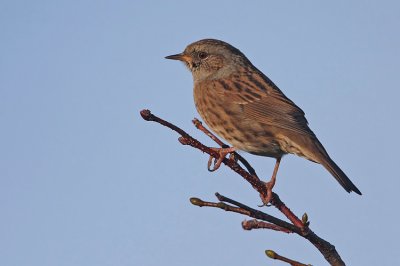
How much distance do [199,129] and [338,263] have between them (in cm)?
223

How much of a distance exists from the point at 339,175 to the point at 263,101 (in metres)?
2.30

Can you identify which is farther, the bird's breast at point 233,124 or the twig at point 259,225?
the bird's breast at point 233,124

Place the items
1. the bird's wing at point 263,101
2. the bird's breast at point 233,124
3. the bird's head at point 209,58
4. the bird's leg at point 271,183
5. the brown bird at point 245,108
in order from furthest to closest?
the bird's head at point 209,58
the bird's wing at point 263,101
the bird's breast at point 233,124
the brown bird at point 245,108
the bird's leg at point 271,183

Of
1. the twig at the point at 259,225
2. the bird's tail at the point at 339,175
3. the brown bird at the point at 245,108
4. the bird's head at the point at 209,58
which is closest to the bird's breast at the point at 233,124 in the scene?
the brown bird at the point at 245,108

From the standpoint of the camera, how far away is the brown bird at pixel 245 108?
24.2 ft

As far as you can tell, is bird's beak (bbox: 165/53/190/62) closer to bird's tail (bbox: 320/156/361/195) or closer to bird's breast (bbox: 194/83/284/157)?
bird's breast (bbox: 194/83/284/157)

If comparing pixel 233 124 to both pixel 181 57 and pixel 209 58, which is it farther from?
pixel 181 57

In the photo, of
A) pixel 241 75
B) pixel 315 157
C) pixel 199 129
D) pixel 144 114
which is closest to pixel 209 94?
pixel 241 75

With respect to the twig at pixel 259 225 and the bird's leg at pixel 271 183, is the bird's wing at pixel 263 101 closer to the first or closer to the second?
the bird's leg at pixel 271 183

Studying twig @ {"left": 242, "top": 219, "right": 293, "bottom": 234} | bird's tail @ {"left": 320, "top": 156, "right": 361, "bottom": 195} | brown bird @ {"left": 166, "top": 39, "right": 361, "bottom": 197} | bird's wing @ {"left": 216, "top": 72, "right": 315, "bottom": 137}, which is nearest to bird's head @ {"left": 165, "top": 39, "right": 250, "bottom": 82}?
brown bird @ {"left": 166, "top": 39, "right": 361, "bottom": 197}

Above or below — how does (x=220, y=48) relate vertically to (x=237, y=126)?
above

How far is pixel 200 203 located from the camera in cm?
385

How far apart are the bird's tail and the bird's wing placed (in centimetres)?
77

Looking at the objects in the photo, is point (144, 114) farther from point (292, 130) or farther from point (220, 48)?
point (220, 48)
